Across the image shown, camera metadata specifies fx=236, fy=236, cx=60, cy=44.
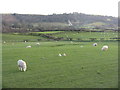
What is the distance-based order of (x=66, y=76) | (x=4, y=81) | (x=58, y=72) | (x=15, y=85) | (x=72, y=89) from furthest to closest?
(x=58, y=72), (x=66, y=76), (x=4, y=81), (x=15, y=85), (x=72, y=89)

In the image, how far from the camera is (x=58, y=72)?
53.9ft

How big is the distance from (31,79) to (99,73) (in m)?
4.61

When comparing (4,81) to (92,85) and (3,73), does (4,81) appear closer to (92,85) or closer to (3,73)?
(3,73)

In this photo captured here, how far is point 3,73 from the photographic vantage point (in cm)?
1650

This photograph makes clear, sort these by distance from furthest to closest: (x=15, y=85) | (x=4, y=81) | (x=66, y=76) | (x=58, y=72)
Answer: (x=58, y=72), (x=66, y=76), (x=4, y=81), (x=15, y=85)

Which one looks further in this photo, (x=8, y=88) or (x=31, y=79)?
(x=31, y=79)

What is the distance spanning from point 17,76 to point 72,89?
4832 millimetres

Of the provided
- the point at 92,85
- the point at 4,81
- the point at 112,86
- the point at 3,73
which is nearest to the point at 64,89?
the point at 92,85

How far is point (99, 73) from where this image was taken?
15.8 meters

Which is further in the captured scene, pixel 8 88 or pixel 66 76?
pixel 66 76

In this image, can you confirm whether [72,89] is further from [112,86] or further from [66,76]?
[66,76]

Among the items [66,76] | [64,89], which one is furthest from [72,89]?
[66,76]

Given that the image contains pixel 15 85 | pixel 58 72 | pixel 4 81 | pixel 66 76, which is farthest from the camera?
pixel 58 72

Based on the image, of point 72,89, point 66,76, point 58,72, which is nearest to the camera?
point 72,89
